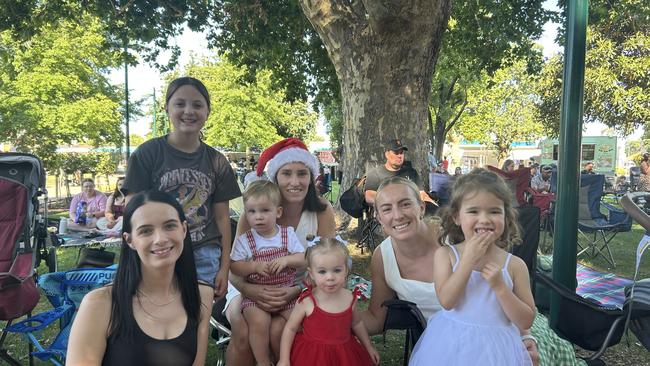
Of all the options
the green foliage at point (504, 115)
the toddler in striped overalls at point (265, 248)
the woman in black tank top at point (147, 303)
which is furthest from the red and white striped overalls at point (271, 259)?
the green foliage at point (504, 115)

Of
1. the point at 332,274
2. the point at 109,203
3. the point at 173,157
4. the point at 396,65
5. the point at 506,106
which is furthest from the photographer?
the point at 506,106

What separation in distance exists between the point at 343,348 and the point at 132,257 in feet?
3.80

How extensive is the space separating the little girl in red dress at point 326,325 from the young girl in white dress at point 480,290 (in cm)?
35

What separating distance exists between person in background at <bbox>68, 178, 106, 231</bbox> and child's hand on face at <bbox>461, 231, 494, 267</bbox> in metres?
7.13

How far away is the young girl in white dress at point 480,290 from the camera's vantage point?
1900 millimetres

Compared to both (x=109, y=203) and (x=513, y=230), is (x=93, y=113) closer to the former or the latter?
(x=109, y=203)

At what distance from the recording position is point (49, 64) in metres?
15.2

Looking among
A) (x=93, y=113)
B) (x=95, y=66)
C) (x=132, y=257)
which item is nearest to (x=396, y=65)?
(x=132, y=257)

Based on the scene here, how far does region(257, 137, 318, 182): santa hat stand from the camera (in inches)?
115

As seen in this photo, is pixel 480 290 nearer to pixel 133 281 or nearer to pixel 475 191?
pixel 475 191

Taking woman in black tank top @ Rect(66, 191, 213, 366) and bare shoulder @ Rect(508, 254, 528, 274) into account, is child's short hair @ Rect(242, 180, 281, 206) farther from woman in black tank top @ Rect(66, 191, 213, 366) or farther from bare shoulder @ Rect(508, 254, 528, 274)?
bare shoulder @ Rect(508, 254, 528, 274)

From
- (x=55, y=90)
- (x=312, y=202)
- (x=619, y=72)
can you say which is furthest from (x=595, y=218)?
(x=55, y=90)

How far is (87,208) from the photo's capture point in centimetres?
802

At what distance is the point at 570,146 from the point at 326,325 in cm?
214
